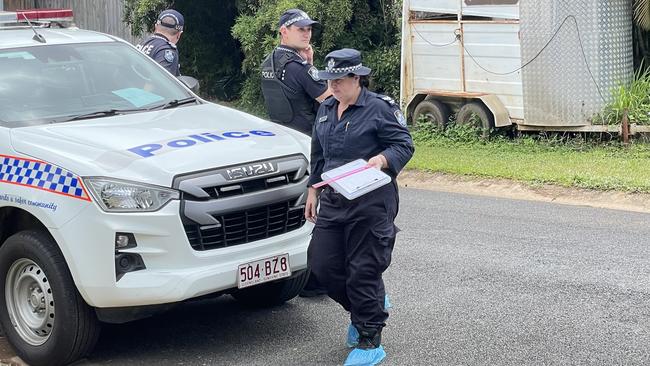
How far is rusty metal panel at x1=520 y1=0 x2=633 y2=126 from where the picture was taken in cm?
1303

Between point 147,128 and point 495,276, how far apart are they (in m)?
2.80

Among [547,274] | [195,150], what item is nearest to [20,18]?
[195,150]

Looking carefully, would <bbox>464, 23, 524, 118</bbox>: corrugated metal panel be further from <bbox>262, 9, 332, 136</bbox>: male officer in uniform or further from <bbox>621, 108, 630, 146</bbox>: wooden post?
<bbox>262, 9, 332, 136</bbox>: male officer in uniform

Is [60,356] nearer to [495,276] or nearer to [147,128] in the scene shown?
[147,128]

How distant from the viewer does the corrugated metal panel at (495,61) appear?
1358 centimetres

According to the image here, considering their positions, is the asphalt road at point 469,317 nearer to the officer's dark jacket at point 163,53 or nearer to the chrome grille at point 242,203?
the chrome grille at point 242,203

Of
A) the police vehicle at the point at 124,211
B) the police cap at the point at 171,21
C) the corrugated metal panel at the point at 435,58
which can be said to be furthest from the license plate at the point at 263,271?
the corrugated metal panel at the point at 435,58

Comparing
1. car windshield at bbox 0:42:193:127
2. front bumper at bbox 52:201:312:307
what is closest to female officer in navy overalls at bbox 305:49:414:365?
front bumper at bbox 52:201:312:307

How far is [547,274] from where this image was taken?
23.8ft

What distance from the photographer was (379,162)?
5.35 m

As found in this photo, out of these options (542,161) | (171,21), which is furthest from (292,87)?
(542,161)

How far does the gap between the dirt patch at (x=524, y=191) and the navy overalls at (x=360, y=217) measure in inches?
207

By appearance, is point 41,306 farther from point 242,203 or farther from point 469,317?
point 469,317

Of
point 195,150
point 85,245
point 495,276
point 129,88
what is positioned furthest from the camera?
point 495,276
